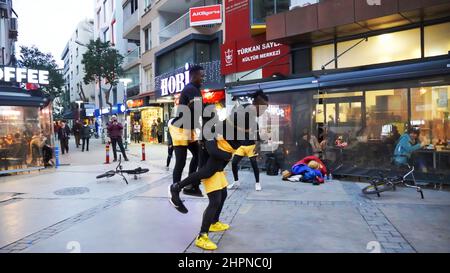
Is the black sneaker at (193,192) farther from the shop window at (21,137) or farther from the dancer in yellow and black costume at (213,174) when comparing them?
the shop window at (21,137)

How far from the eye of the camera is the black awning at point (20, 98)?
451 inches

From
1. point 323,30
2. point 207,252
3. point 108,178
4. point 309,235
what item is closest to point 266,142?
point 323,30

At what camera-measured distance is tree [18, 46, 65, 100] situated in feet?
107

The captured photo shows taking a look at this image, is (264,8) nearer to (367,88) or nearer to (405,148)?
(367,88)

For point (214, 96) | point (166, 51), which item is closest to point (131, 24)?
point (166, 51)

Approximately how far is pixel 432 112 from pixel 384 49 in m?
3.71

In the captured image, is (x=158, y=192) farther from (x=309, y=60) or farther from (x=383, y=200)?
(x=309, y=60)

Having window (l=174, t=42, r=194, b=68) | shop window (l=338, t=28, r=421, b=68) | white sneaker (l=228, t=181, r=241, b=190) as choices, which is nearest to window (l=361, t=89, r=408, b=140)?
shop window (l=338, t=28, r=421, b=68)

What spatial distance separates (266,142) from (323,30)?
12.9ft

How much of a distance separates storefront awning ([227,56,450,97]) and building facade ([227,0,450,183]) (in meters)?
0.02

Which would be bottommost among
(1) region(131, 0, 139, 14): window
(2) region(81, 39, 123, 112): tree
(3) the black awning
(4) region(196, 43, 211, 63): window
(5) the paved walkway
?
(5) the paved walkway

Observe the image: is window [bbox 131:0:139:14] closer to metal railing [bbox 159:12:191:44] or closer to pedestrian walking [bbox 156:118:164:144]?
metal railing [bbox 159:12:191:44]

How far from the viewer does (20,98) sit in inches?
463

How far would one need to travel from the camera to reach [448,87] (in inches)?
323
